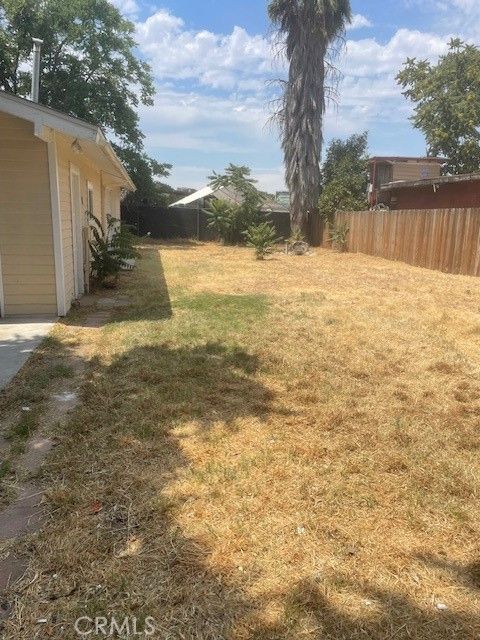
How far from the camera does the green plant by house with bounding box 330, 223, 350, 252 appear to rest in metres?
17.9

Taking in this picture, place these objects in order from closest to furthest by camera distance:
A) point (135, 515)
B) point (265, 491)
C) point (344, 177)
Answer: point (135, 515)
point (265, 491)
point (344, 177)

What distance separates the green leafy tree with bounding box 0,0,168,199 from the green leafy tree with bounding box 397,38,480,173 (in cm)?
1543

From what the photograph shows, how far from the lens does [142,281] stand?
996 cm

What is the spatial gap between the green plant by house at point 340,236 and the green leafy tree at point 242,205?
4707mm

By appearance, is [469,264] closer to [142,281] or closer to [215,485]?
[142,281]

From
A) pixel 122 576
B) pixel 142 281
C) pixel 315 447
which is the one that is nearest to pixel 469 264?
pixel 142 281

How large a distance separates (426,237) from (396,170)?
10891 millimetres

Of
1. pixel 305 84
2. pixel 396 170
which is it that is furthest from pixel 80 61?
pixel 396 170

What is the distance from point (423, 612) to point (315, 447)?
1273mm

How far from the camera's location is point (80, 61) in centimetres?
2038

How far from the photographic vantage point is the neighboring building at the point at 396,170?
22.1 meters

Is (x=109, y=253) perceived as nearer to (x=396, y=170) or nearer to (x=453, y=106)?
(x=396, y=170)

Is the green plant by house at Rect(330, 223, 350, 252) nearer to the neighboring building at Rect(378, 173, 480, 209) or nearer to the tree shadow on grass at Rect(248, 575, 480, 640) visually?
the neighboring building at Rect(378, 173, 480, 209)

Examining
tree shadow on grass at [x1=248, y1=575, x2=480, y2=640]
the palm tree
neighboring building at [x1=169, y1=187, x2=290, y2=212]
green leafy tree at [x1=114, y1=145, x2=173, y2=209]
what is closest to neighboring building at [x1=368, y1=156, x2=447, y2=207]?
the palm tree
